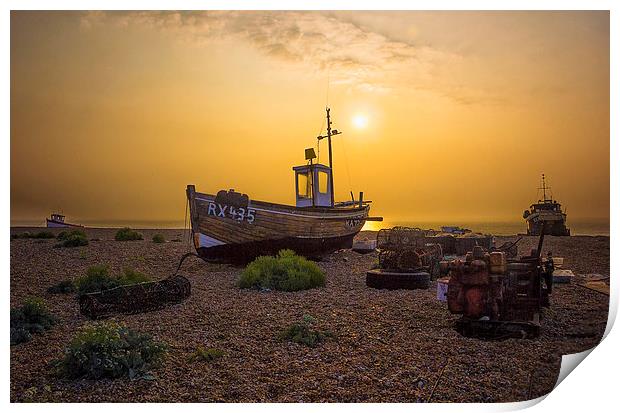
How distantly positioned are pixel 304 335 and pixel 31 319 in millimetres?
3810

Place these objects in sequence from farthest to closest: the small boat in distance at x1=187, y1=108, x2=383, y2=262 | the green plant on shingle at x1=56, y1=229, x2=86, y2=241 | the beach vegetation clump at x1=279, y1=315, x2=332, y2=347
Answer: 1. the green plant on shingle at x1=56, y1=229, x2=86, y2=241
2. the small boat in distance at x1=187, y1=108, x2=383, y2=262
3. the beach vegetation clump at x1=279, y1=315, x2=332, y2=347

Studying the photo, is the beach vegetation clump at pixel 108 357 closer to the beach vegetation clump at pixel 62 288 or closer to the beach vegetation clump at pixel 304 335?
the beach vegetation clump at pixel 304 335

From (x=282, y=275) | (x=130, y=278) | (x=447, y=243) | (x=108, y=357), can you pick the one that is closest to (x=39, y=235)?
(x=130, y=278)

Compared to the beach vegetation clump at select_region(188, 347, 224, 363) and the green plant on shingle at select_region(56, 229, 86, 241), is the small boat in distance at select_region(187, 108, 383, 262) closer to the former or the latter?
the beach vegetation clump at select_region(188, 347, 224, 363)

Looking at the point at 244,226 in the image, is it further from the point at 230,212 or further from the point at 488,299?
the point at 488,299

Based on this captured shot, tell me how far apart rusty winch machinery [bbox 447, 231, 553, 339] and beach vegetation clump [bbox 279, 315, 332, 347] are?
5.39 ft

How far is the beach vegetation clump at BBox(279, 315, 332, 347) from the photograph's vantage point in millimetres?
5969

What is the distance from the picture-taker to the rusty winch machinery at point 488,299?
19.1 feet

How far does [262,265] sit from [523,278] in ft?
16.4

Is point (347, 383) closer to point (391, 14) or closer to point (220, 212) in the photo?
point (391, 14)

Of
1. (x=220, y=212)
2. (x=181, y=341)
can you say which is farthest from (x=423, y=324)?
(x=220, y=212)

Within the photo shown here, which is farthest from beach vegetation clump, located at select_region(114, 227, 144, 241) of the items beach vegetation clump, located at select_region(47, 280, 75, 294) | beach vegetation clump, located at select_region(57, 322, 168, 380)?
beach vegetation clump, located at select_region(57, 322, 168, 380)
